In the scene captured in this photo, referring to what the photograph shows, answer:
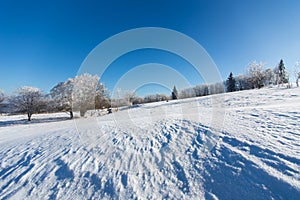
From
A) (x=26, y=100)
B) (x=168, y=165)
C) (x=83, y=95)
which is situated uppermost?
(x=26, y=100)

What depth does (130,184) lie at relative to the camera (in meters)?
3.93

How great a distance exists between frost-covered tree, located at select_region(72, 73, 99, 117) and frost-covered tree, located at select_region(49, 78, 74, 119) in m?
1.37

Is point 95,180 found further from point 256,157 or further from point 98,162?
point 256,157

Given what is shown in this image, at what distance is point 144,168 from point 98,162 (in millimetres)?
1647

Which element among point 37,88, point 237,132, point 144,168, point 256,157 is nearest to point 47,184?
point 144,168

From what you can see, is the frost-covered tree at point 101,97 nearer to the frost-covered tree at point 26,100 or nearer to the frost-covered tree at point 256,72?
the frost-covered tree at point 26,100

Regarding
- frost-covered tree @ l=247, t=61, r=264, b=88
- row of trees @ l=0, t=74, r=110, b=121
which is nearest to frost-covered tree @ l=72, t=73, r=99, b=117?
row of trees @ l=0, t=74, r=110, b=121

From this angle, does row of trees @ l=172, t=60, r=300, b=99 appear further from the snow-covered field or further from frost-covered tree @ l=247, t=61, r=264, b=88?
the snow-covered field

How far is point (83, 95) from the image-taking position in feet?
95.3

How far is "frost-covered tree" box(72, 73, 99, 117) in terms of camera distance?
1131 inches

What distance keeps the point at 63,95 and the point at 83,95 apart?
5.13 meters

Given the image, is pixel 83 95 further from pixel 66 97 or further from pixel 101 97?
pixel 101 97

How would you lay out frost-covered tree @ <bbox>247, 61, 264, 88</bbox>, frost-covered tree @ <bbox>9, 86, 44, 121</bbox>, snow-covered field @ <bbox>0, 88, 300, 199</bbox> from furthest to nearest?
frost-covered tree @ <bbox>247, 61, 264, 88</bbox>
frost-covered tree @ <bbox>9, 86, 44, 121</bbox>
snow-covered field @ <bbox>0, 88, 300, 199</bbox>

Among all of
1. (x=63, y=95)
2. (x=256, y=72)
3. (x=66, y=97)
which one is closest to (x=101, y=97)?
(x=66, y=97)
